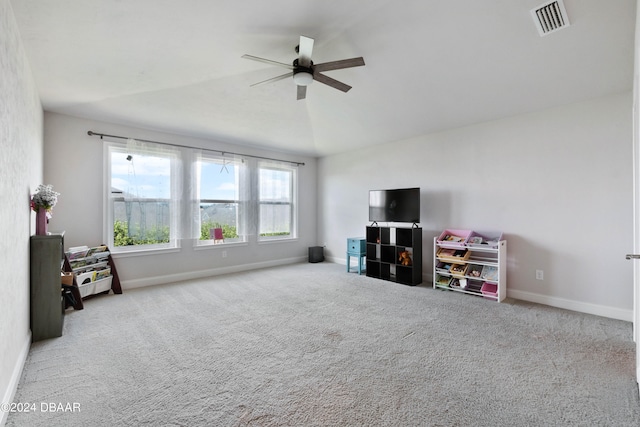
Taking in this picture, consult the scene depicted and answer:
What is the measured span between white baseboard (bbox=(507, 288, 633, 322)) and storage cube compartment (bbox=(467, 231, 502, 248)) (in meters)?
0.69

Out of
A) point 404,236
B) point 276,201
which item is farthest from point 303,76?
point 276,201

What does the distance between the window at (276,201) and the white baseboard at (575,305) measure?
425 centimetres

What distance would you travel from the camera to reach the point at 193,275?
195 inches

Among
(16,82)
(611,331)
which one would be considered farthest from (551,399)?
(16,82)

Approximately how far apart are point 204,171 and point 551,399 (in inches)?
208

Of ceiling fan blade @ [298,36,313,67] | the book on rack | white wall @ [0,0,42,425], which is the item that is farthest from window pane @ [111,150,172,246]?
the book on rack

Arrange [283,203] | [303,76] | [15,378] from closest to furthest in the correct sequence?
[15,378] < [303,76] < [283,203]

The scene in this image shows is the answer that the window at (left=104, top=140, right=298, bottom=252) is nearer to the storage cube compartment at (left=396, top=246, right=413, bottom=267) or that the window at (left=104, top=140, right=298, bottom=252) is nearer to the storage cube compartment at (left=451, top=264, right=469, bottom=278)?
the storage cube compartment at (left=396, top=246, right=413, bottom=267)

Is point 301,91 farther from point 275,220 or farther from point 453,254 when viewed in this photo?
point 275,220

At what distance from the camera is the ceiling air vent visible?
2.18m

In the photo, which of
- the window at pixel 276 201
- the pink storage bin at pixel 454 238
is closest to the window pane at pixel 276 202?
the window at pixel 276 201

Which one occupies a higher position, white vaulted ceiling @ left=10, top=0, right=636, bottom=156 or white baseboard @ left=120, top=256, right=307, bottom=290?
white vaulted ceiling @ left=10, top=0, right=636, bottom=156

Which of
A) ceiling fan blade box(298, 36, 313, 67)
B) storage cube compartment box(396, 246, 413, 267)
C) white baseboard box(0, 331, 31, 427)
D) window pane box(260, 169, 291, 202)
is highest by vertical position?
ceiling fan blade box(298, 36, 313, 67)

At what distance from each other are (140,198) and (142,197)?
0.11 feet
